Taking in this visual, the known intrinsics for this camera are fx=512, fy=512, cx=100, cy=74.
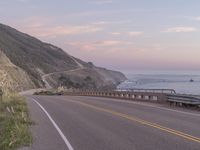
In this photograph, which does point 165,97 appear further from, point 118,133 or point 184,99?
point 118,133

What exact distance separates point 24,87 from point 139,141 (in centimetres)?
10292

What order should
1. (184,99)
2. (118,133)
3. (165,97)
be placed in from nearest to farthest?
1. (118,133)
2. (184,99)
3. (165,97)

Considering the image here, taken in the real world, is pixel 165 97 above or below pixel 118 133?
above

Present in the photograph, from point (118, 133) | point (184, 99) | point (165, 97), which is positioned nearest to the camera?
point (118, 133)

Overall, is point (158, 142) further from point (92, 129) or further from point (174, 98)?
point (174, 98)

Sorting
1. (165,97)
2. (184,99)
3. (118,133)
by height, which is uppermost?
(165,97)

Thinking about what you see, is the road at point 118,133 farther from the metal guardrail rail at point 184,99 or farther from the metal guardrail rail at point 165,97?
the metal guardrail rail at point 165,97

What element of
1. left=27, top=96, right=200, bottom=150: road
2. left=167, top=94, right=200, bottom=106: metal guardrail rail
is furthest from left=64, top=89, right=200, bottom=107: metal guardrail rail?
left=27, top=96, right=200, bottom=150: road

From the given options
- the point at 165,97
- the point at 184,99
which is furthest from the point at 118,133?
the point at 165,97

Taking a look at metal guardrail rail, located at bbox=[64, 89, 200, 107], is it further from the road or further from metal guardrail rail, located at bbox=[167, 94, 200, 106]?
the road

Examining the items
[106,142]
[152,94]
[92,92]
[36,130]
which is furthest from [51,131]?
[92,92]

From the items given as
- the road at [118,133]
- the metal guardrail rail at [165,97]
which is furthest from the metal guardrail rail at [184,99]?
the road at [118,133]

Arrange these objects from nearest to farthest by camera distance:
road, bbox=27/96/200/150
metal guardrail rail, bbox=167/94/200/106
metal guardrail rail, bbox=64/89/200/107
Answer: road, bbox=27/96/200/150, metal guardrail rail, bbox=167/94/200/106, metal guardrail rail, bbox=64/89/200/107

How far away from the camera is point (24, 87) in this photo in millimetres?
116188
